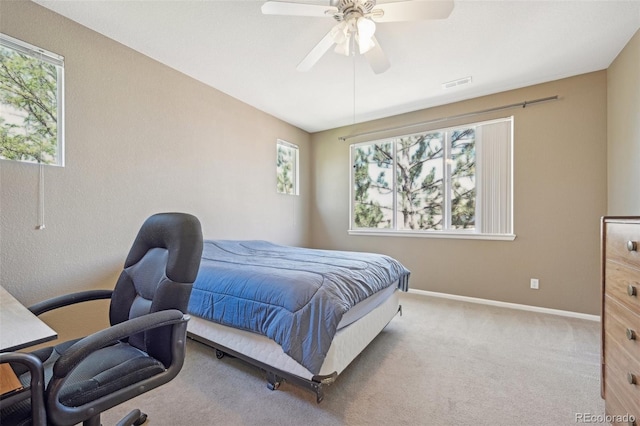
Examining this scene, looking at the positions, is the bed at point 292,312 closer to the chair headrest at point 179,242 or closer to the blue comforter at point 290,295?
the blue comforter at point 290,295

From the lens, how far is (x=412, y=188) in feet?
12.9

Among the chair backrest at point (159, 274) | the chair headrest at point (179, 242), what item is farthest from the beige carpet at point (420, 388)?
the chair headrest at point (179, 242)

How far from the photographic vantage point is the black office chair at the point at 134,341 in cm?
87

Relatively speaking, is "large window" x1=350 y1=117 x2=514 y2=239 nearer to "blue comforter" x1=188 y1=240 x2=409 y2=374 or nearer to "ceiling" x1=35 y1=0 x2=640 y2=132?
"ceiling" x1=35 y1=0 x2=640 y2=132

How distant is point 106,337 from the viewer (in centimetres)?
91

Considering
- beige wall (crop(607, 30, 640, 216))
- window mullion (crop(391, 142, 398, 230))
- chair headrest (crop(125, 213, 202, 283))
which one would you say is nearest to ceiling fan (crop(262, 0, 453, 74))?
chair headrest (crop(125, 213, 202, 283))

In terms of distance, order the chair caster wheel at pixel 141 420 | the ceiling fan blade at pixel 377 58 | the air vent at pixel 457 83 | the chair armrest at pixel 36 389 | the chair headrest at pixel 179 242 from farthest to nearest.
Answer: the air vent at pixel 457 83, the ceiling fan blade at pixel 377 58, the chair caster wheel at pixel 141 420, the chair headrest at pixel 179 242, the chair armrest at pixel 36 389

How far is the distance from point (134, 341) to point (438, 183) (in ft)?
12.1

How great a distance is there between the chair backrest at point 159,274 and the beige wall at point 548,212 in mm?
3331

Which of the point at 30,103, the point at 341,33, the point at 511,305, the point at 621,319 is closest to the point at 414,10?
→ the point at 341,33

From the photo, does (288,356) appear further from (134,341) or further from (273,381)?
(134,341)

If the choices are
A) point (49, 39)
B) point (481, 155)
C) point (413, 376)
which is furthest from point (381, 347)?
point (49, 39)

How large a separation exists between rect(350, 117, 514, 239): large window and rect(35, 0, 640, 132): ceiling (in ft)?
2.02

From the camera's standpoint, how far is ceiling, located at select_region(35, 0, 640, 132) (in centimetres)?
196
